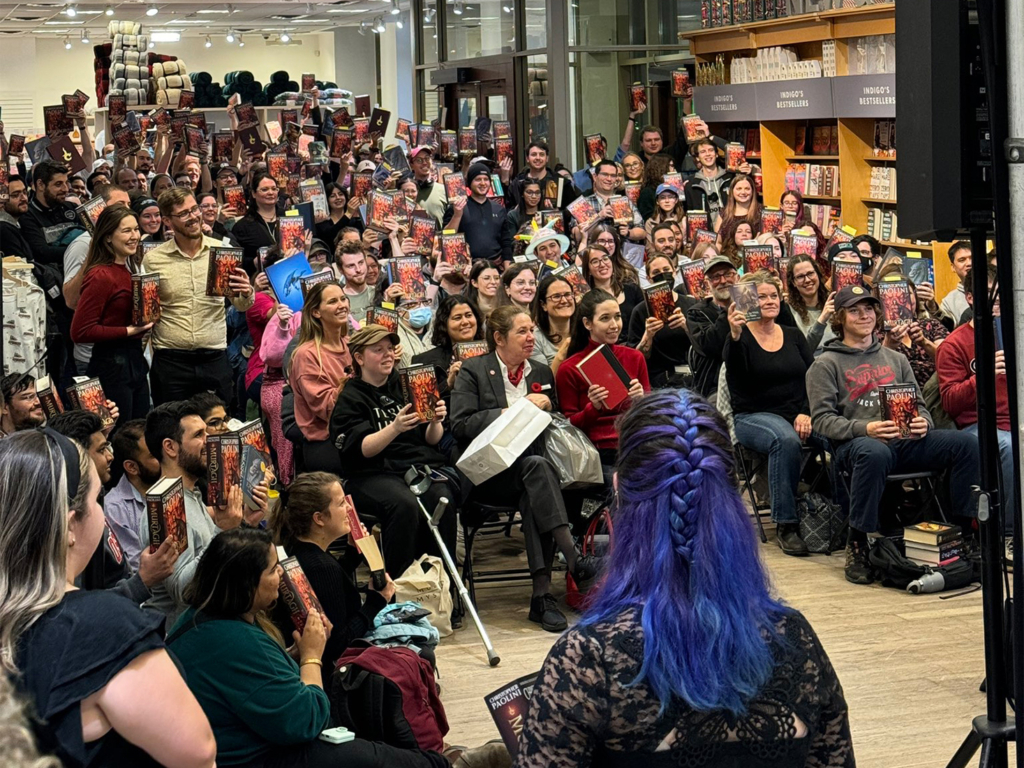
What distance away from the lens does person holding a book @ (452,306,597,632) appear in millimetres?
5215

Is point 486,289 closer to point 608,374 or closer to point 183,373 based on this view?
point 608,374

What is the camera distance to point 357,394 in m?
5.14

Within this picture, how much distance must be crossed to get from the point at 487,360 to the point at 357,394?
0.63m

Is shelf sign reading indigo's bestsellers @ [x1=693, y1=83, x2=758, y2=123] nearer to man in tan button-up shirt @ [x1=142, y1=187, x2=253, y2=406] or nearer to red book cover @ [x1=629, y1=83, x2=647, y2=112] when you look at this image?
red book cover @ [x1=629, y1=83, x2=647, y2=112]

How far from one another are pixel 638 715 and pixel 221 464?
7.79ft

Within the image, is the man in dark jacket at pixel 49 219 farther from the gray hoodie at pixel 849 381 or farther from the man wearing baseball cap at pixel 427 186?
the gray hoodie at pixel 849 381

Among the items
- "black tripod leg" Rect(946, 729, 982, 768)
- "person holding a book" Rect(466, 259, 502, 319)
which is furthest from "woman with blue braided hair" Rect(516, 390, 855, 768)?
"person holding a book" Rect(466, 259, 502, 319)

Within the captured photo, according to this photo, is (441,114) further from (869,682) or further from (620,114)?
(869,682)

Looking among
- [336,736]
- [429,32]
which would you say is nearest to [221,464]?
[336,736]

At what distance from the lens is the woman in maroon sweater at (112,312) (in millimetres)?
5770

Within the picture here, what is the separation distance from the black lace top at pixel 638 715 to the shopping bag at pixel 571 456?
3.56m

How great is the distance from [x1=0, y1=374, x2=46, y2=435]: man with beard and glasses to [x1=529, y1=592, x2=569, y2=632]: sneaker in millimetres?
2009

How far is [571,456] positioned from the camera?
17.3ft

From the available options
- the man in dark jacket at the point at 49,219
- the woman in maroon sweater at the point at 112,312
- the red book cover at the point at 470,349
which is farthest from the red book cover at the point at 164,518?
the man in dark jacket at the point at 49,219
